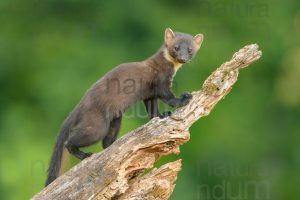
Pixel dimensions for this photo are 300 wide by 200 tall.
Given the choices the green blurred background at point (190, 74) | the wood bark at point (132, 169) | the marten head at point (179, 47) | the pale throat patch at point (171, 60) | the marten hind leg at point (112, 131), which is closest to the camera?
the wood bark at point (132, 169)

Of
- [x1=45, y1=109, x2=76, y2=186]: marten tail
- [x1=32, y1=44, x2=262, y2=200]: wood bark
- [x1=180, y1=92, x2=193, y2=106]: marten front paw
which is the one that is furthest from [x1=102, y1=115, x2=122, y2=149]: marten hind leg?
[x1=32, y1=44, x2=262, y2=200]: wood bark

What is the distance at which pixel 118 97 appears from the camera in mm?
14727

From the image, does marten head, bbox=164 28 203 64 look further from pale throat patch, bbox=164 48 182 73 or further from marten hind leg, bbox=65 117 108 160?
marten hind leg, bbox=65 117 108 160

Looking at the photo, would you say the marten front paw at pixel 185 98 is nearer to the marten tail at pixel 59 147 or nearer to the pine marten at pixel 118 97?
the pine marten at pixel 118 97

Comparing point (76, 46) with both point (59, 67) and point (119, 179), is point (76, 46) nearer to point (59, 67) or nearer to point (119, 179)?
point (59, 67)

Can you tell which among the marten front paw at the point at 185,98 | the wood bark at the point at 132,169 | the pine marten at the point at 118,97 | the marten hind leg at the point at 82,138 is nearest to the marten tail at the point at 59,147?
the pine marten at the point at 118,97

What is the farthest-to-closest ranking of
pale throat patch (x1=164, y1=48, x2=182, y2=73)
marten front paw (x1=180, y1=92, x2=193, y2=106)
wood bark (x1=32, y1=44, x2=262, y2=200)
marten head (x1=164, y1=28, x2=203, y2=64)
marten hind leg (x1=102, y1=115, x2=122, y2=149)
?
pale throat patch (x1=164, y1=48, x2=182, y2=73)
marten head (x1=164, y1=28, x2=203, y2=64)
marten hind leg (x1=102, y1=115, x2=122, y2=149)
marten front paw (x1=180, y1=92, x2=193, y2=106)
wood bark (x1=32, y1=44, x2=262, y2=200)

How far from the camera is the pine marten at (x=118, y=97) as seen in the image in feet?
47.2

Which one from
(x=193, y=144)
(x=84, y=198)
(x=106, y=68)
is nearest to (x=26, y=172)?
(x=106, y=68)

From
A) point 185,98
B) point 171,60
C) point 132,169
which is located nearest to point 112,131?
point 171,60

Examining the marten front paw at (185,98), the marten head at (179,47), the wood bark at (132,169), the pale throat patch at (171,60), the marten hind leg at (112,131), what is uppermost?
the marten head at (179,47)

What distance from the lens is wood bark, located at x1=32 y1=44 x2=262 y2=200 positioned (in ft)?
42.1

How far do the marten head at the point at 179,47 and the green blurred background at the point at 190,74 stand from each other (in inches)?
367

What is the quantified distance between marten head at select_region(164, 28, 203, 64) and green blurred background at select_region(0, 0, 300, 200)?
931 cm
